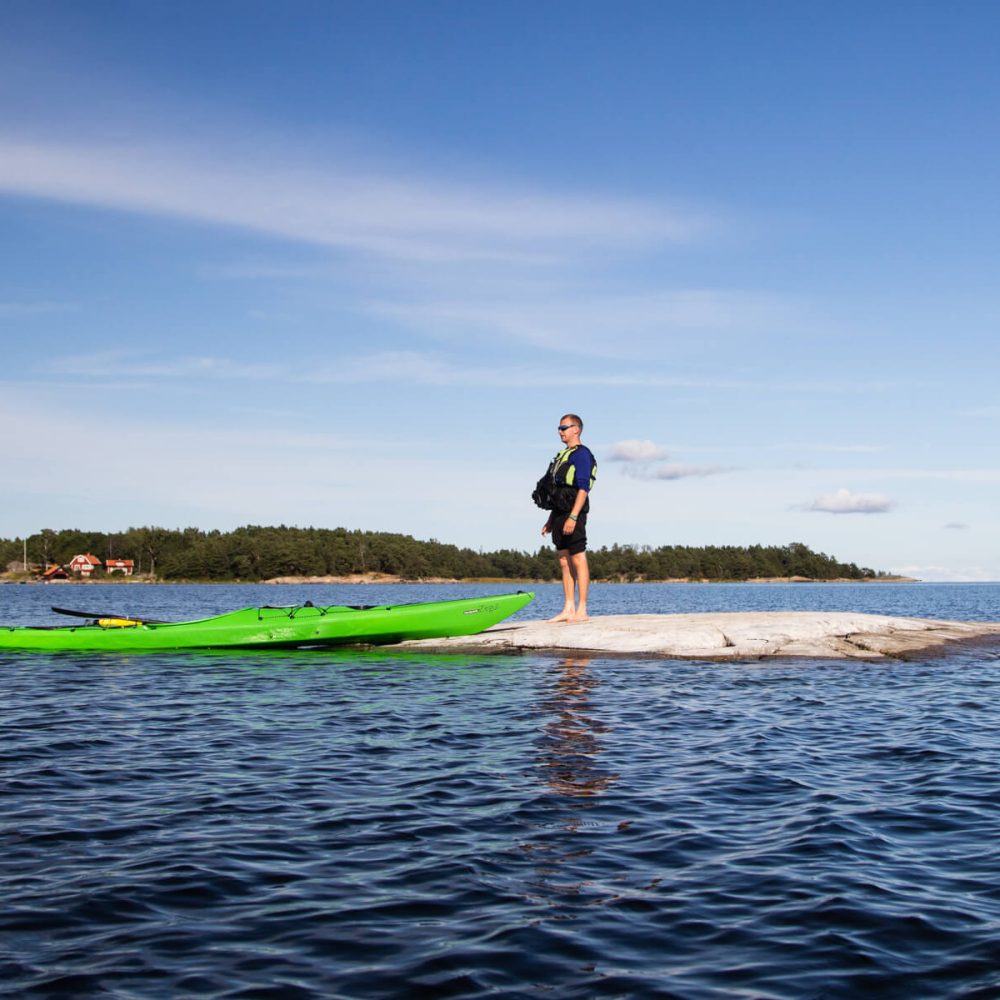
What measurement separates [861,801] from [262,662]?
12.0m

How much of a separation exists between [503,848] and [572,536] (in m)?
9.76

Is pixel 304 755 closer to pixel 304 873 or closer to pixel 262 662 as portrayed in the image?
pixel 304 873

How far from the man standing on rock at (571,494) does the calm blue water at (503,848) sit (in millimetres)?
3969

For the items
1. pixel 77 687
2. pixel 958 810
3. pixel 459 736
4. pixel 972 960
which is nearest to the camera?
pixel 972 960

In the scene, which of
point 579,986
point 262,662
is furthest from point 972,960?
point 262,662

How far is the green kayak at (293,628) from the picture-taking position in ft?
58.2

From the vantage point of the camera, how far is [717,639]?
1658 centimetres

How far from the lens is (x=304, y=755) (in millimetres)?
9211

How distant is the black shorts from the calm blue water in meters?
3.94

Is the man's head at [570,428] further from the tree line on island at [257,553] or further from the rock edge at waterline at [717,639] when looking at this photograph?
the tree line on island at [257,553]

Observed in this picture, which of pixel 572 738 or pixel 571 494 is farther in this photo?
pixel 571 494

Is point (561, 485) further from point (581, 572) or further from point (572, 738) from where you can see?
point (572, 738)

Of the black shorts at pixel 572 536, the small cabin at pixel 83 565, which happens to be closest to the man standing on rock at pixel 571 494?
the black shorts at pixel 572 536

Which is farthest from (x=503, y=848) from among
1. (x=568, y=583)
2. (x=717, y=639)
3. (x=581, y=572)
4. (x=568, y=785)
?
(x=568, y=583)
